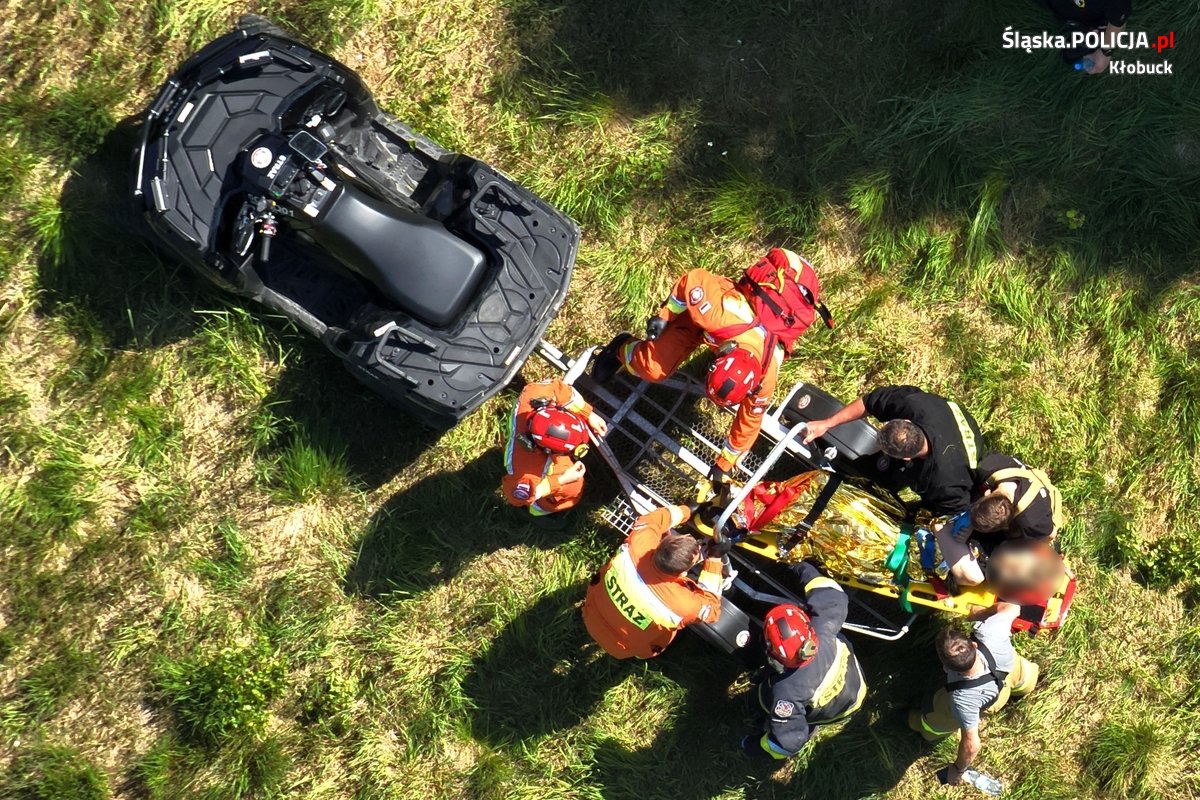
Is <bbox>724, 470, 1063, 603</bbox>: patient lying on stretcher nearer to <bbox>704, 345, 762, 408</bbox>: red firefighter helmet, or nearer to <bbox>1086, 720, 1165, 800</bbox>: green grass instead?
<bbox>704, 345, 762, 408</bbox>: red firefighter helmet

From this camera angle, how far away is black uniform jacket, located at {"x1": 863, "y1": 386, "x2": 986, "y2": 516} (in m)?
6.18

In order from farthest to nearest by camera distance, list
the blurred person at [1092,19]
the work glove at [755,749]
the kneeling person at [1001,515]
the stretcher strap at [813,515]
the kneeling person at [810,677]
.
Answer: the blurred person at [1092,19] < the work glove at [755,749] < the stretcher strap at [813,515] < the kneeling person at [1001,515] < the kneeling person at [810,677]

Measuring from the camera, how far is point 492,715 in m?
6.98

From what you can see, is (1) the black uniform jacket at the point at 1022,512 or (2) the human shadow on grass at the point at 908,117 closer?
(1) the black uniform jacket at the point at 1022,512

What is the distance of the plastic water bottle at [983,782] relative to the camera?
702 centimetres

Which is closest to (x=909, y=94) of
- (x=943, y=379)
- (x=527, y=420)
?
(x=943, y=379)

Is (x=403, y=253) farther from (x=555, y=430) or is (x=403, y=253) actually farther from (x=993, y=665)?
(x=993, y=665)

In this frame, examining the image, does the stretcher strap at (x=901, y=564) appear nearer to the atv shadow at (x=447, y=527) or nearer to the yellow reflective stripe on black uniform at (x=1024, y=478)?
the yellow reflective stripe on black uniform at (x=1024, y=478)

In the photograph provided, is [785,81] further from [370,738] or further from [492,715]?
[370,738]

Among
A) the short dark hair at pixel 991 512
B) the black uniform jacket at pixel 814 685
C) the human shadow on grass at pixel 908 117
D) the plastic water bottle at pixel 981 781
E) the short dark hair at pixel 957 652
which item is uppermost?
the human shadow on grass at pixel 908 117

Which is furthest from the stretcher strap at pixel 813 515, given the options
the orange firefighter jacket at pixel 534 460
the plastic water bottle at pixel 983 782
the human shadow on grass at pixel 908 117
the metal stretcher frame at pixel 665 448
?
the plastic water bottle at pixel 983 782


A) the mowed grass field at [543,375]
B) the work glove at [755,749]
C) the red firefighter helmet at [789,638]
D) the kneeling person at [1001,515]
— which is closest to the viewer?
the red firefighter helmet at [789,638]

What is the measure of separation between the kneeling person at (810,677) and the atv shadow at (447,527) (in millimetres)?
1695

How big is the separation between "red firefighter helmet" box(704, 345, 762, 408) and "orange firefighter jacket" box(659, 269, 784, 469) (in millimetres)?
97
